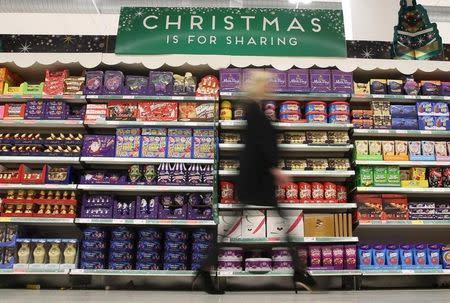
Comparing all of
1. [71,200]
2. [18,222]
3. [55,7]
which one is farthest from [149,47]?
[55,7]

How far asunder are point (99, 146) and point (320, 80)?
8.83ft

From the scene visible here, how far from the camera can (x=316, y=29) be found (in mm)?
5406

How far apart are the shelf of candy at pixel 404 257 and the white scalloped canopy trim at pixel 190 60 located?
2.05 m

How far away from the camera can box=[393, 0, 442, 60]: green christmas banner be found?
547cm

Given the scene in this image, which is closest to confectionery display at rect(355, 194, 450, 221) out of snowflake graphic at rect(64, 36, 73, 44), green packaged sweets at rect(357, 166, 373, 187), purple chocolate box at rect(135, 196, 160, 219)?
green packaged sweets at rect(357, 166, 373, 187)

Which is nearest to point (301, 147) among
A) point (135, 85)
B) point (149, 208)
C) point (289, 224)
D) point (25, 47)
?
point (289, 224)

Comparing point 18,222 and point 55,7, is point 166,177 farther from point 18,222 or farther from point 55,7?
point 55,7

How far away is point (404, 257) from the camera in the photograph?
4918 millimetres

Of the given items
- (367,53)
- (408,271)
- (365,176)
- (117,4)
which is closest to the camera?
(408,271)

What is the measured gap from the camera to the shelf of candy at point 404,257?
15.9ft

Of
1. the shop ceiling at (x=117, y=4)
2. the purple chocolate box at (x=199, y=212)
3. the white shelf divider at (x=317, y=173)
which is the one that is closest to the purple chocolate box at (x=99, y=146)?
the purple chocolate box at (x=199, y=212)

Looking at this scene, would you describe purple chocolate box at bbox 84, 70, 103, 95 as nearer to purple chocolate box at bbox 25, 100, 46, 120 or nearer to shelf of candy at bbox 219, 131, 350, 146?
purple chocolate box at bbox 25, 100, 46, 120

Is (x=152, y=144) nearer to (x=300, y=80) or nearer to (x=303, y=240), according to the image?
(x=300, y=80)

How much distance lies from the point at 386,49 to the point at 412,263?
2.57 m
